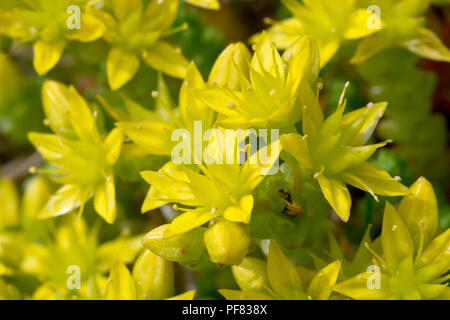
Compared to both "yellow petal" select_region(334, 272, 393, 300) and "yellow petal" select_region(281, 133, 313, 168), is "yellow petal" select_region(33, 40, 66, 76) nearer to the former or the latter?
"yellow petal" select_region(281, 133, 313, 168)

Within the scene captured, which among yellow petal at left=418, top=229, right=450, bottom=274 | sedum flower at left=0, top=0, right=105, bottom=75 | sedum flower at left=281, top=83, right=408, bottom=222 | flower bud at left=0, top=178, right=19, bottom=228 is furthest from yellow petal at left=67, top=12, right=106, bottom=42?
yellow petal at left=418, top=229, right=450, bottom=274

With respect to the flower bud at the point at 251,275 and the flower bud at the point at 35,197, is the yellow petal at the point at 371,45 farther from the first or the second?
the flower bud at the point at 35,197

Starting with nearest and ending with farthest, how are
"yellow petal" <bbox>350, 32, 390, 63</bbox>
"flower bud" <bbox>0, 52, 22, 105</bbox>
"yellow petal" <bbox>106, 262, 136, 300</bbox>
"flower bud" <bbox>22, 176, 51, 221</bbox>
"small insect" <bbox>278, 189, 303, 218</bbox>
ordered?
"small insect" <bbox>278, 189, 303, 218</bbox>, "yellow petal" <bbox>106, 262, 136, 300</bbox>, "yellow petal" <bbox>350, 32, 390, 63</bbox>, "flower bud" <bbox>22, 176, 51, 221</bbox>, "flower bud" <bbox>0, 52, 22, 105</bbox>

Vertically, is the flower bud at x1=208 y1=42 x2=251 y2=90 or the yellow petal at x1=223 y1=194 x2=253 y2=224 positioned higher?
the flower bud at x1=208 y1=42 x2=251 y2=90

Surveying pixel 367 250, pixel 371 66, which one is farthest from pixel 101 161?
pixel 371 66

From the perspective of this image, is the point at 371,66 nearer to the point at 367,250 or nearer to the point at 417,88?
the point at 417,88

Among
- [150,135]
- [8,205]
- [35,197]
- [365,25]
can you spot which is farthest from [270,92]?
[8,205]

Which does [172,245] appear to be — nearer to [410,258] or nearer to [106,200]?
[106,200]
